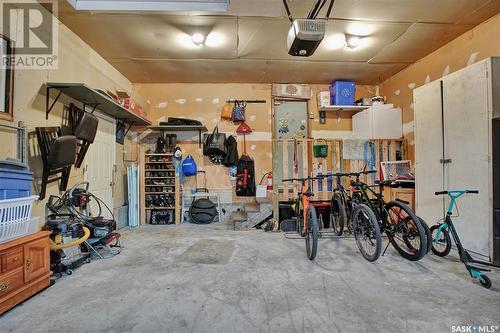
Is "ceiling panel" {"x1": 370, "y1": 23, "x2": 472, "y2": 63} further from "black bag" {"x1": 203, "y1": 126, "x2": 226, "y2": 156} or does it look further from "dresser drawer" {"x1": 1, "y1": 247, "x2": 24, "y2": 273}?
"dresser drawer" {"x1": 1, "y1": 247, "x2": 24, "y2": 273}

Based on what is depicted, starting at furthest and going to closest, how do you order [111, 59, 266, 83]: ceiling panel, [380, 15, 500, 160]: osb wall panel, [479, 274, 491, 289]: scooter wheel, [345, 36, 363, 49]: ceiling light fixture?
[111, 59, 266, 83]: ceiling panel < [345, 36, 363, 49]: ceiling light fixture < [380, 15, 500, 160]: osb wall panel < [479, 274, 491, 289]: scooter wheel

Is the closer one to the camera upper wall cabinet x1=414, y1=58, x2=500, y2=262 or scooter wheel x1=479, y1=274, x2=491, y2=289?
scooter wheel x1=479, y1=274, x2=491, y2=289

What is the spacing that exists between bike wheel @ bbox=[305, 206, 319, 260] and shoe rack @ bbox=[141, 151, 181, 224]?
3.01 metres

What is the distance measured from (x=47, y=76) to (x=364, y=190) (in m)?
4.11

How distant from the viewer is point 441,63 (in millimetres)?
4016

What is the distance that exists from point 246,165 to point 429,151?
321 centimetres

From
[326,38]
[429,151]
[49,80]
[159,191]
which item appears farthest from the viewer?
[159,191]

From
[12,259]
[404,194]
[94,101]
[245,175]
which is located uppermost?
[94,101]

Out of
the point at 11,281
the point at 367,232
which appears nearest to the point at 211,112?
the point at 367,232

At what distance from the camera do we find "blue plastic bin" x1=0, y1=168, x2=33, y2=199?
200 cm

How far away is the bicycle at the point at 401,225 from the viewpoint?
2.62 meters

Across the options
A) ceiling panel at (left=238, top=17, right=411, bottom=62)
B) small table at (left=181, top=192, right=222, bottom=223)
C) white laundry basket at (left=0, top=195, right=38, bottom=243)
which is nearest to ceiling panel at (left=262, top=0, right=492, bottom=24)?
ceiling panel at (left=238, top=17, right=411, bottom=62)

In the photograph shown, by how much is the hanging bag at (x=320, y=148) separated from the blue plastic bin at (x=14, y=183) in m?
4.43

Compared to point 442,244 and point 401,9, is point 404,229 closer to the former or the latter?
point 442,244
